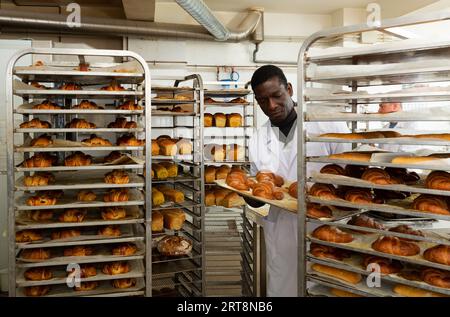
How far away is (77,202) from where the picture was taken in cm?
230

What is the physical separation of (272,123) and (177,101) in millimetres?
1346

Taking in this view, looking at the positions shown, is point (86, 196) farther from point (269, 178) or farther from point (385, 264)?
point (385, 264)

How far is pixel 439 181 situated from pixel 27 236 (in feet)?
6.89

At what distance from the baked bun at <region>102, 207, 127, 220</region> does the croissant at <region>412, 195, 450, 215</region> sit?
1.63m

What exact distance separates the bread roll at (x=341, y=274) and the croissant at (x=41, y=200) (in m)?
1.50

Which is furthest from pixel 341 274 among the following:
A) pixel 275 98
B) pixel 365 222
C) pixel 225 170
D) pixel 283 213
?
pixel 225 170

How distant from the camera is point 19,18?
182 inches

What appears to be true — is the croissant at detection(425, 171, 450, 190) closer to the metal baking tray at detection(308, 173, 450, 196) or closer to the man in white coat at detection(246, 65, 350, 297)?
the metal baking tray at detection(308, 173, 450, 196)

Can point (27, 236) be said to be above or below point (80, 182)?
below

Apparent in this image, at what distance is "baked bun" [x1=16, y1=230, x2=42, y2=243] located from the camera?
7.38 ft

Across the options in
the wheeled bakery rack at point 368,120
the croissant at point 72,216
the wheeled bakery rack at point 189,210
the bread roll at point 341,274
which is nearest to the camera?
the wheeled bakery rack at point 368,120

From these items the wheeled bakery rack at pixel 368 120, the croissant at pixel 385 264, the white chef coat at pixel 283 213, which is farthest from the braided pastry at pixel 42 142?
the croissant at pixel 385 264

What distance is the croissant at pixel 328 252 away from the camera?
1.63m

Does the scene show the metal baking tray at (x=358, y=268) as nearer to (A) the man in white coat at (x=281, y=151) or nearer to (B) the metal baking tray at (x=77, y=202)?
(A) the man in white coat at (x=281, y=151)
